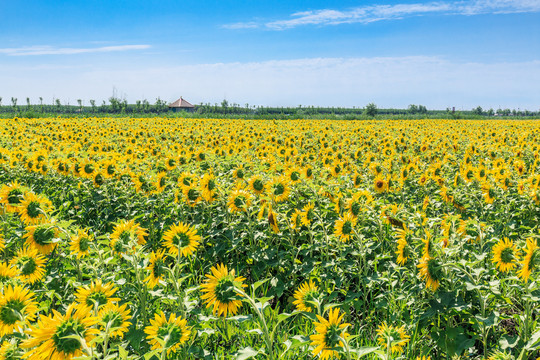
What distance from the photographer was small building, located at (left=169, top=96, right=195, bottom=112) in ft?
260

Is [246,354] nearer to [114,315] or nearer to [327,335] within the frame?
[327,335]

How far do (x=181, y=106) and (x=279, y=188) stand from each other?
260 ft

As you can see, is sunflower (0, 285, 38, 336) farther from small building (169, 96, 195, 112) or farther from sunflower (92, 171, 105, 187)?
small building (169, 96, 195, 112)

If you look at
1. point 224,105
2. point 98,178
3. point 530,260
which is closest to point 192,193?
point 98,178

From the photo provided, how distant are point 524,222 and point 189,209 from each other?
3.91 meters

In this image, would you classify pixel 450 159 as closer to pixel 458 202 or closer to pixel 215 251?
pixel 458 202

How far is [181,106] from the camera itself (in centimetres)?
7931

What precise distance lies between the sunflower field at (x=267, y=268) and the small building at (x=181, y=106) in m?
74.9

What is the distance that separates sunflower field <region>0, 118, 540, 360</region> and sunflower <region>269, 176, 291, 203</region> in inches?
0.8

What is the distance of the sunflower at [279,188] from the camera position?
12.2 feet

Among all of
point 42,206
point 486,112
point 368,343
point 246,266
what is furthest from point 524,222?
point 486,112

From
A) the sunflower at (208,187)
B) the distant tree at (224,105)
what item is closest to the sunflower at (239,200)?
the sunflower at (208,187)

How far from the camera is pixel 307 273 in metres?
3.16

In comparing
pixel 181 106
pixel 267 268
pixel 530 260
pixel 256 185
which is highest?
pixel 181 106
